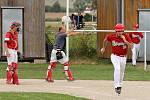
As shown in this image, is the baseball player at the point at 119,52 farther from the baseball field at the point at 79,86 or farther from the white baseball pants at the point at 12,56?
the white baseball pants at the point at 12,56

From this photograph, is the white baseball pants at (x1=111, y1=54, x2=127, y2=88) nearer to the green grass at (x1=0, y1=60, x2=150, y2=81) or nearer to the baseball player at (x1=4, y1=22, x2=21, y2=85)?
the baseball player at (x1=4, y1=22, x2=21, y2=85)

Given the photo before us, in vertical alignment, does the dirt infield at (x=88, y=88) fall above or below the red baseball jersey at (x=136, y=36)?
below

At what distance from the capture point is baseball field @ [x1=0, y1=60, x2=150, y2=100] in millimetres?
15594

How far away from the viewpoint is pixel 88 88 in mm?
17797

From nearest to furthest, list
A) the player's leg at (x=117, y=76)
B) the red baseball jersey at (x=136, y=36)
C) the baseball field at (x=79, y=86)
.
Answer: the baseball field at (x=79, y=86) → the player's leg at (x=117, y=76) → the red baseball jersey at (x=136, y=36)

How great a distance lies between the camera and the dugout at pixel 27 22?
29500mm

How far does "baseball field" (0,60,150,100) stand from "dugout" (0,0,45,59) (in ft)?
12.5

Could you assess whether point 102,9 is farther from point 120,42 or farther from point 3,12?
point 120,42

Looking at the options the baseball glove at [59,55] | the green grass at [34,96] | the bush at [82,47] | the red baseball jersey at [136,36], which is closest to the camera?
the green grass at [34,96]

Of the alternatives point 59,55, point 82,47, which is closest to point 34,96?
point 59,55

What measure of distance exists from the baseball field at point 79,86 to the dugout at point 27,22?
3.81 meters

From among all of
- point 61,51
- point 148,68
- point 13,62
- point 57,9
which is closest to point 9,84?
point 13,62

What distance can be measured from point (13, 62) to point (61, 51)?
175 cm

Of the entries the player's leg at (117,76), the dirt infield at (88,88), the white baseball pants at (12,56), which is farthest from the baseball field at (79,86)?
the white baseball pants at (12,56)
